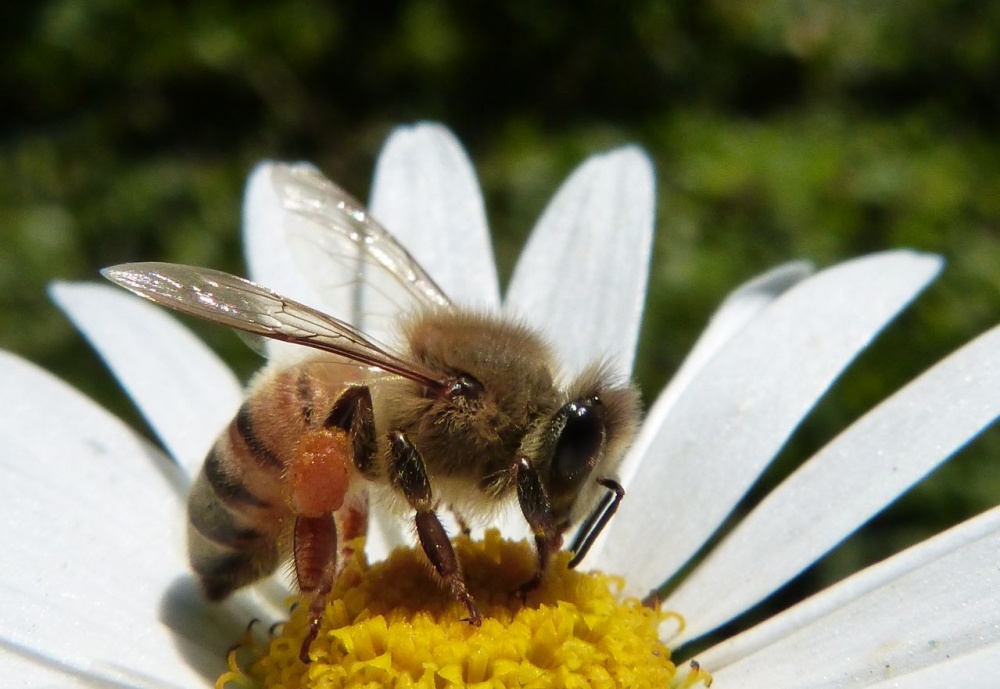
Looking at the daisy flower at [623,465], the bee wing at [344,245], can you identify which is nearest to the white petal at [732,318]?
the daisy flower at [623,465]

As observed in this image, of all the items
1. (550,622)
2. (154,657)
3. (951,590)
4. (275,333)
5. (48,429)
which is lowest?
(154,657)

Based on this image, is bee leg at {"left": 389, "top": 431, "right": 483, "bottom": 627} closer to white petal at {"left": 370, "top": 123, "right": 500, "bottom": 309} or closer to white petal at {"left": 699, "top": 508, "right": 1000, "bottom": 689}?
white petal at {"left": 699, "top": 508, "right": 1000, "bottom": 689}

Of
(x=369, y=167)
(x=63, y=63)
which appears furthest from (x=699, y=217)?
(x=63, y=63)

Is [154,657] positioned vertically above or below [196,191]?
below

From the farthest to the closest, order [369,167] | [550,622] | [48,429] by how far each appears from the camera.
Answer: [369,167] < [48,429] < [550,622]

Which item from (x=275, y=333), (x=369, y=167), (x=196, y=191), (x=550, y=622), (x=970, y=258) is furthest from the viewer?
(x=369, y=167)

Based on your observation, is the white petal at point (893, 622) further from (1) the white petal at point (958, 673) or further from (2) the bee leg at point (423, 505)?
(2) the bee leg at point (423, 505)

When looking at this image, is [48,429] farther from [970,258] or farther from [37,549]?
[970,258]
